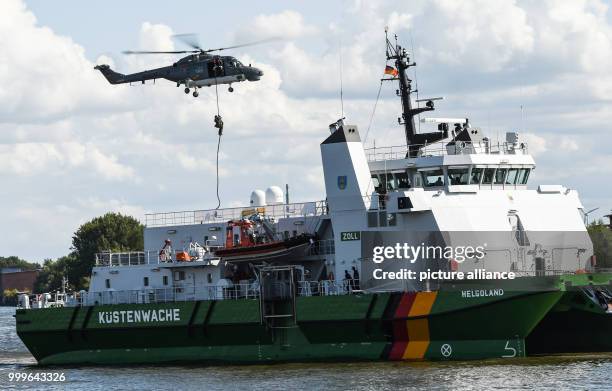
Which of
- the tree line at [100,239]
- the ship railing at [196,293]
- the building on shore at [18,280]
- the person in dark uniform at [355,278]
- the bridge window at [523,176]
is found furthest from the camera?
the building on shore at [18,280]

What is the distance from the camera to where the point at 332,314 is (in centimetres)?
3762

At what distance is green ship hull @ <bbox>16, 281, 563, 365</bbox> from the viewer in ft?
118

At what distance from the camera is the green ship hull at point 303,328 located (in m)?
36.0

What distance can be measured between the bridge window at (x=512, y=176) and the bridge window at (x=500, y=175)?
A: 0.54ft

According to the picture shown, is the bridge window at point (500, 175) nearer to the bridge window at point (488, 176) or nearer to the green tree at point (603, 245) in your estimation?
the bridge window at point (488, 176)

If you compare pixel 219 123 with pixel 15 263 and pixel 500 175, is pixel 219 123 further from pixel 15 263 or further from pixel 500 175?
pixel 15 263

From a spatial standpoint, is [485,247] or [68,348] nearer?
[485,247]

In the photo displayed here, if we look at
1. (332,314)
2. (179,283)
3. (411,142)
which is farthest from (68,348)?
(411,142)

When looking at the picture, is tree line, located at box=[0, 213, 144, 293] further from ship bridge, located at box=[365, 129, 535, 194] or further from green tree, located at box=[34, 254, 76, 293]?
ship bridge, located at box=[365, 129, 535, 194]

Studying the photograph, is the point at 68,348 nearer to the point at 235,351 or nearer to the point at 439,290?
the point at 235,351

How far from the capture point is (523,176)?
40.3 m

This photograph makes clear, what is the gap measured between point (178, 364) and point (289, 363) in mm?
3867

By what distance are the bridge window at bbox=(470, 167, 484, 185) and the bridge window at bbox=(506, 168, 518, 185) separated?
1134 millimetres

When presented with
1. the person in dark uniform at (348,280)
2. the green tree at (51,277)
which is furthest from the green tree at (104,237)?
the person in dark uniform at (348,280)
